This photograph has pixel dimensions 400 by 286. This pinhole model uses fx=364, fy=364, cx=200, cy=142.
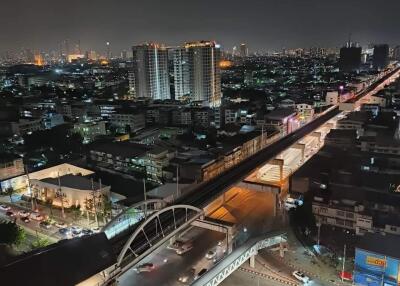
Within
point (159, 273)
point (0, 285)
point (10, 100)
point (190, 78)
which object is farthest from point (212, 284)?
point (10, 100)

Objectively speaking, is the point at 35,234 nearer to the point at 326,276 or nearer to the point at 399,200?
the point at 326,276

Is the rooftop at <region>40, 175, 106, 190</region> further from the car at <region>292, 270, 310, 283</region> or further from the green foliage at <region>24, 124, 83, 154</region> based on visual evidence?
the car at <region>292, 270, 310, 283</region>

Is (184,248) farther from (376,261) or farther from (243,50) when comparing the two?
(243,50)

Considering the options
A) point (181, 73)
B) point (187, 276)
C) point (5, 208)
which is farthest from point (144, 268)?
point (181, 73)

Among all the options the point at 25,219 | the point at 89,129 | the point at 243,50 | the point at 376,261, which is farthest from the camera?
the point at 243,50

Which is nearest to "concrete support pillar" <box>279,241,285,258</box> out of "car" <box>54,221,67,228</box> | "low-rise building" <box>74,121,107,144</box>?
"car" <box>54,221,67,228</box>

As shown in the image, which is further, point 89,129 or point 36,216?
point 89,129
